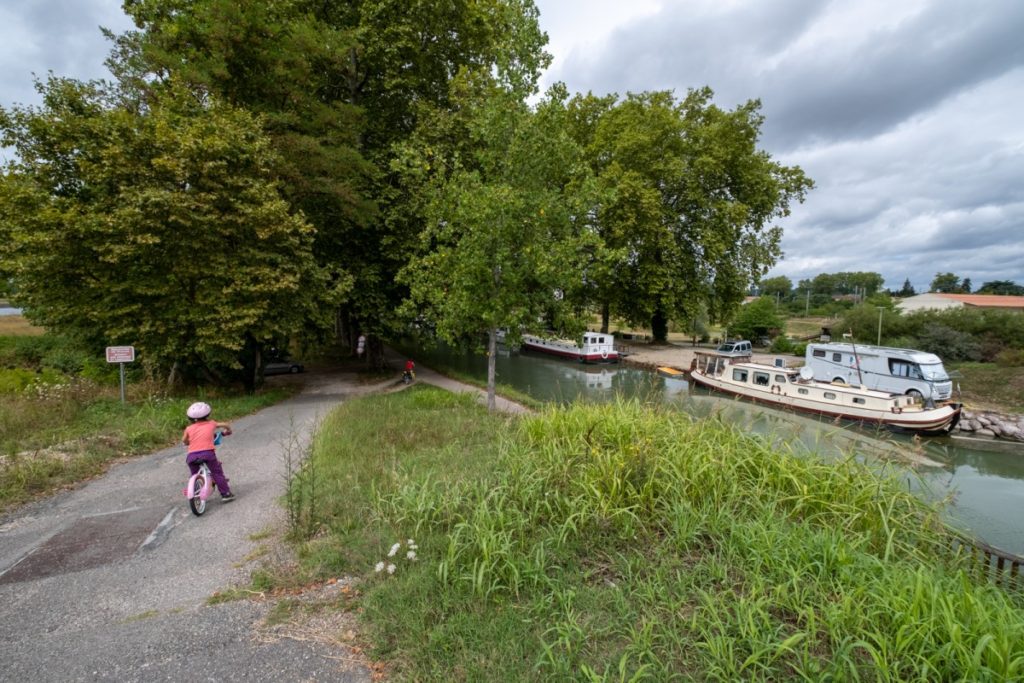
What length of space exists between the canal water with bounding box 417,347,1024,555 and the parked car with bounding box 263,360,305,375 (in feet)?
19.5

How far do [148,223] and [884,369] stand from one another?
26.2 m

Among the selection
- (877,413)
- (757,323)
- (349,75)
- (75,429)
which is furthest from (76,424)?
(757,323)

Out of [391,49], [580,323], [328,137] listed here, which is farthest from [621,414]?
[391,49]

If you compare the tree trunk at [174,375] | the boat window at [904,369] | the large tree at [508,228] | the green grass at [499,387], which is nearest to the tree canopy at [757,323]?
the boat window at [904,369]

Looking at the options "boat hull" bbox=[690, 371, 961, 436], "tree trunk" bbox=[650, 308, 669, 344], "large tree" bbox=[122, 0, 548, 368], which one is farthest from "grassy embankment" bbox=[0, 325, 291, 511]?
"tree trunk" bbox=[650, 308, 669, 344]

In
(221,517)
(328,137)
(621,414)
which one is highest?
(328,137)

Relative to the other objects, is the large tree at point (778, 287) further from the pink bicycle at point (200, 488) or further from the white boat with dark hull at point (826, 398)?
the pink bicycle at point (200, 488)

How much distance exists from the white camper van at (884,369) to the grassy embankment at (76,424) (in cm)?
2351

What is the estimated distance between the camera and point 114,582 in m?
4.24

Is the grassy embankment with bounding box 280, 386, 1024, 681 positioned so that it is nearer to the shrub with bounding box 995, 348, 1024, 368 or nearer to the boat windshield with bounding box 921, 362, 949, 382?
the boat windshield with bounding box 921, 362, 949, 382

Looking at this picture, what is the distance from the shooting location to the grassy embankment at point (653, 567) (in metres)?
2.86

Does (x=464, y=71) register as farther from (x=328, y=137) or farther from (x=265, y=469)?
(x=265, y=469)

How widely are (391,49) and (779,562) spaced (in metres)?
18.1

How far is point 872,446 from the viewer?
10297 millimetres
